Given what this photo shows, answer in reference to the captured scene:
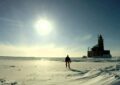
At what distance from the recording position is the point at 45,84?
414 inches

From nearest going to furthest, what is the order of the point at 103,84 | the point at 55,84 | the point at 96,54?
the point at 103,84 → the point at 55,84 → the point at 96,54

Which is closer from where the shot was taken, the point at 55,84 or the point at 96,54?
the point at 55,84

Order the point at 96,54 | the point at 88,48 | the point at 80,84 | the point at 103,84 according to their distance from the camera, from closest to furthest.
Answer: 1. the point at 103,84
2. the point at 80,84
3. the point at 96,54
4. the point at 88,48

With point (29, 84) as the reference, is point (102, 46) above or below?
above

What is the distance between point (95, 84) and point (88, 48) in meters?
109

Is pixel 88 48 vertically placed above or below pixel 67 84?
above

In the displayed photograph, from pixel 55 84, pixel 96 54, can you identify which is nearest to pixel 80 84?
pixel 55 84

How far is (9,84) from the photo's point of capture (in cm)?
1074

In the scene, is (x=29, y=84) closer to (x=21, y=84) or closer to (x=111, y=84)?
(x=21, y=84)

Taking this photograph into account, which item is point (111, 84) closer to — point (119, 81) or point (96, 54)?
point (119, 81)

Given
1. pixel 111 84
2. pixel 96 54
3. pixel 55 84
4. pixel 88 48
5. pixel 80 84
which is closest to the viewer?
pixel 111 84

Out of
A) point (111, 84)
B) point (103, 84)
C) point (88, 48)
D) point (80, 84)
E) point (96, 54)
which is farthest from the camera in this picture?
point (88, 48)

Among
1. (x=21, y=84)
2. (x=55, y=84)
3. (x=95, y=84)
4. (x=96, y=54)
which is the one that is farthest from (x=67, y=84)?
(x=96, y=54)

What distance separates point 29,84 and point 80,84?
9.24 ft
